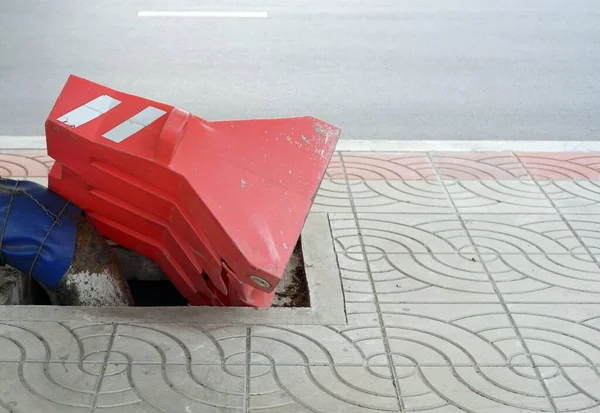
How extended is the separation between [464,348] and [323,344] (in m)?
0.61

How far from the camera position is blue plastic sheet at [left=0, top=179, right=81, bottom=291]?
Result: 3.79 metres

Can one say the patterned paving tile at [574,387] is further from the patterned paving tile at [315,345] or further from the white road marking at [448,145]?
the white road marking at [448,145]

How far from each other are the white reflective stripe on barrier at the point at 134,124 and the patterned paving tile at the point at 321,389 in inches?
46.3

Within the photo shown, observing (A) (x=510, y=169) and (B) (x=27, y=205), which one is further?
(A) (x=510, y=169)

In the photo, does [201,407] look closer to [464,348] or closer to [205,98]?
[464,348]

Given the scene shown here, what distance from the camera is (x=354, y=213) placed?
4973 mm

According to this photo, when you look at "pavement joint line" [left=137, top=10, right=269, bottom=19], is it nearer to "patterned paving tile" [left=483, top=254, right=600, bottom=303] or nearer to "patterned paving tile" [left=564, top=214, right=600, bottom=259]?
"patterned paving tile" [left=564, top=214, right=600, bottom=259]

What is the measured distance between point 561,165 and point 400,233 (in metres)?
1.69

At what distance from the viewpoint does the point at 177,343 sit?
358 cm

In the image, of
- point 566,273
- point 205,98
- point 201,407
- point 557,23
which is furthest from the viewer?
point 557,23

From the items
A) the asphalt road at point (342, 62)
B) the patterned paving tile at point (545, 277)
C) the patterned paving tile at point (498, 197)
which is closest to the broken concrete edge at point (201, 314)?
the patterned paving tile at point (545, 277)

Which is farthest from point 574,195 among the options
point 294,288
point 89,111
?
point 89,111

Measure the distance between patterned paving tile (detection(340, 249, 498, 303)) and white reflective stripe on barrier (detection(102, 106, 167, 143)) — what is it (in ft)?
4.09

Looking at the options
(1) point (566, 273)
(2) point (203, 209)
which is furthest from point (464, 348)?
(2) point (203, 209)
